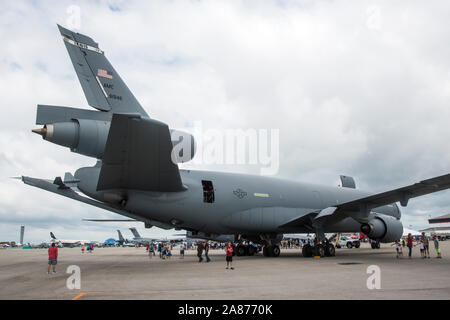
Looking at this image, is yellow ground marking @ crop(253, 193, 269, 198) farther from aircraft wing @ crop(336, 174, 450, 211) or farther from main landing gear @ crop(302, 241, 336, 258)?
aircraft wing @ crop(336, 174, 450, 211)

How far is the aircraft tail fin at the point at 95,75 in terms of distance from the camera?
1317cm

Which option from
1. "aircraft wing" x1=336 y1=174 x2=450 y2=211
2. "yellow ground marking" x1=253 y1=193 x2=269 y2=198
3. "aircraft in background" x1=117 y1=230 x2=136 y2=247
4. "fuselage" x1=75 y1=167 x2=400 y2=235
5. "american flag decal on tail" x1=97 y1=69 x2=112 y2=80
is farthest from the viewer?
"aircraft in background" x1=117 y1=230 x2=136 y2=247

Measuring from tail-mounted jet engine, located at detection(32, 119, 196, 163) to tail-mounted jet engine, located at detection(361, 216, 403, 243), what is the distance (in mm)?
11869

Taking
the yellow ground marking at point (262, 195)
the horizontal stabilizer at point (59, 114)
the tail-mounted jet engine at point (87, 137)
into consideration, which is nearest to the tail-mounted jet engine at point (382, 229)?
the yellow ground marking at point (262, 195)

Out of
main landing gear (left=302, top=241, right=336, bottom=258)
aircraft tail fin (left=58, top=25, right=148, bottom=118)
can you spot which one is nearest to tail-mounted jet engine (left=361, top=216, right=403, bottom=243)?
main landing gear (left=302, top=241, right=336, bottom=258)

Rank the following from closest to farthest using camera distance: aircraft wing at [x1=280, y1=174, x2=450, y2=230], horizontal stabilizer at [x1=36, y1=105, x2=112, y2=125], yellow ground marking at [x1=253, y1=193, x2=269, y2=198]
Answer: horizontal stabilizer at [x1=36, y1=105, x2=112, y2=125]
aircraft wing at [x1=280, y1=174, x2=450, y2=230]
yellow ground marking at [x1=253, y1=193, x2=269, y2=198]

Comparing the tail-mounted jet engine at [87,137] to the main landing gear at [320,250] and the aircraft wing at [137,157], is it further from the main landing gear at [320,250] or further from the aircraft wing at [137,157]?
the main landing gear at [320,250]

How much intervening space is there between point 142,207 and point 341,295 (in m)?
9.54

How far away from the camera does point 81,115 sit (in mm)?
12930

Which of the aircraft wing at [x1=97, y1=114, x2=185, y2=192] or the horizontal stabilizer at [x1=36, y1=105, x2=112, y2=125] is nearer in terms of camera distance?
the aircraft wing at [x1=97, y1=114, x2=185, y2=192]

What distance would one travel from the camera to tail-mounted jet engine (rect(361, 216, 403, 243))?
19.8m

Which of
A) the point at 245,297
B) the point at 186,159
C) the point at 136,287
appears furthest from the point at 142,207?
the point at 245,297

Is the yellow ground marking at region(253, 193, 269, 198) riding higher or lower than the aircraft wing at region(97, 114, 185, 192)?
lower

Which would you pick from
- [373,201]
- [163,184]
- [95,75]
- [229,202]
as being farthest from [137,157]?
[373,201]
